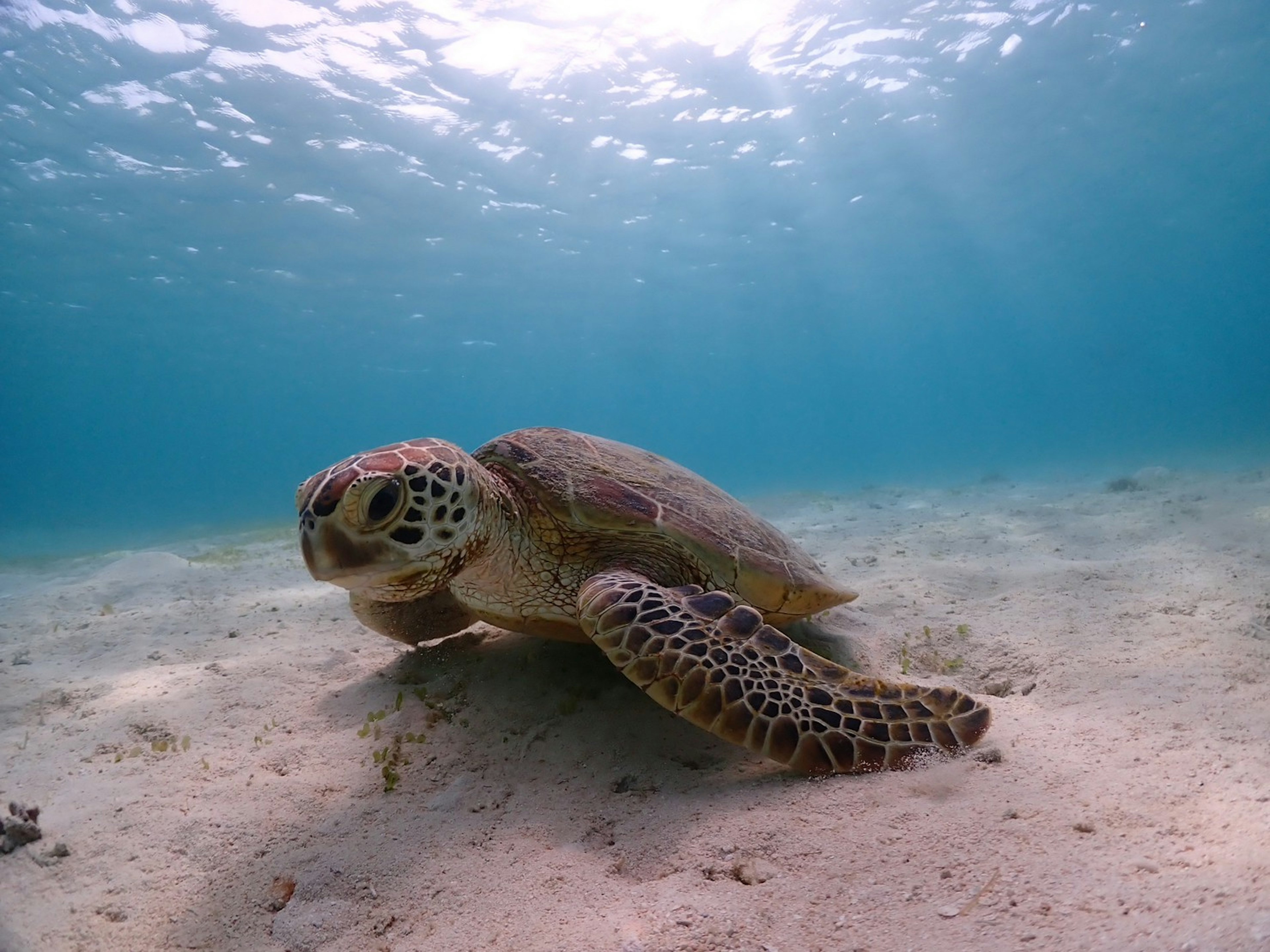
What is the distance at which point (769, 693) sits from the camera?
195 cm

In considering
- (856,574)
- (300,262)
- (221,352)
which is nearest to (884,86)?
(856,574)

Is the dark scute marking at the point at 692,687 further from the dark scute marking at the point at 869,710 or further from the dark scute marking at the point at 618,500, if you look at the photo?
the dark scute marking at the point at 618,500

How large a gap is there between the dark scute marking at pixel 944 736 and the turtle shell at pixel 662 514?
0.99m

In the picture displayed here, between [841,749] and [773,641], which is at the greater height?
[773,641]

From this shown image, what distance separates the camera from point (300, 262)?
26594mm

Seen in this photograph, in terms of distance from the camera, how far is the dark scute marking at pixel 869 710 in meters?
1.93

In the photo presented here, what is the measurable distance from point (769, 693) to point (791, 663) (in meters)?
0.18

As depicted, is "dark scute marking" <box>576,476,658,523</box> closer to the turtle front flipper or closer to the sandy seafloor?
the turtle front flipper

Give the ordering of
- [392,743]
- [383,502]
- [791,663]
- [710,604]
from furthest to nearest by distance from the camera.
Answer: [392,743] → [710,604] → [383,502] → [791,663]

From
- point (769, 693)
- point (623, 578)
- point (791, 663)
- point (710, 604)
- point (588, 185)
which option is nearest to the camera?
point (769, 693)

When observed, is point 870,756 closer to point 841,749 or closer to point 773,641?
point 841,749

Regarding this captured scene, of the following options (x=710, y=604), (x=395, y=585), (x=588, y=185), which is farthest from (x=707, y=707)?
(x=588, y=185)

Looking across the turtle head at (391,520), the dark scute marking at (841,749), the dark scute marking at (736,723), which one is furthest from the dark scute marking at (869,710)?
the turtle head at (391,520)

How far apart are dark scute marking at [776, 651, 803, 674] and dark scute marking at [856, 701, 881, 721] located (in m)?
0.21
